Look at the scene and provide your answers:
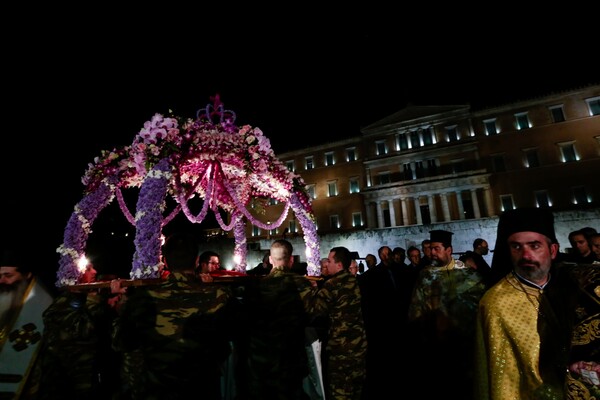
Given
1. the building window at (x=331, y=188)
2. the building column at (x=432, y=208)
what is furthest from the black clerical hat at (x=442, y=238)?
the building window at (x=331, y=188)

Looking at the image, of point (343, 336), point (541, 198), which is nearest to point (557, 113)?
point (541, 198)

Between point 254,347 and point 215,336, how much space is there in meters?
1.02

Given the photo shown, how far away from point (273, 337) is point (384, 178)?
121 ft

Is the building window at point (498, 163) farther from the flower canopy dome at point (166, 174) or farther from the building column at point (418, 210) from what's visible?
the flower canopy dome at point (166, 174)

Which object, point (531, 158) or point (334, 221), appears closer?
point (531, 158)

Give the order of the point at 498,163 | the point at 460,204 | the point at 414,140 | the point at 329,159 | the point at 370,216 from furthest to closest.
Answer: the point at 329,159 → the point at 414,140 → the point at 370,216 → the point at 498,163 → the point at 460,204

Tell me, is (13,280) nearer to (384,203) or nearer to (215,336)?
(215,336)

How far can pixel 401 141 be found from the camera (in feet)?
127

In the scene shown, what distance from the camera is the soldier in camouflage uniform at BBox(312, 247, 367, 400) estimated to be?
4.16 meters

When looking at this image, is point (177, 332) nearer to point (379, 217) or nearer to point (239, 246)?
point (239, 246)

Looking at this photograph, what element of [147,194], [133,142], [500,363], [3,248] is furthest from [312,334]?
[133,142]

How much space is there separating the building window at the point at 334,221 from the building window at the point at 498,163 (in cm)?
1942

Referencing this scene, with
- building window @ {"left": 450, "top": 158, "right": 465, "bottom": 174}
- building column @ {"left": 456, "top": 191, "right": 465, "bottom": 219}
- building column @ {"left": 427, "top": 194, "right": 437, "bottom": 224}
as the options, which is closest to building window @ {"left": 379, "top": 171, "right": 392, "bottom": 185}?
building column @ {"left": 427, "top": 194, "right": 437, "bottom": 224}

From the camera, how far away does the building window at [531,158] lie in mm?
31828
